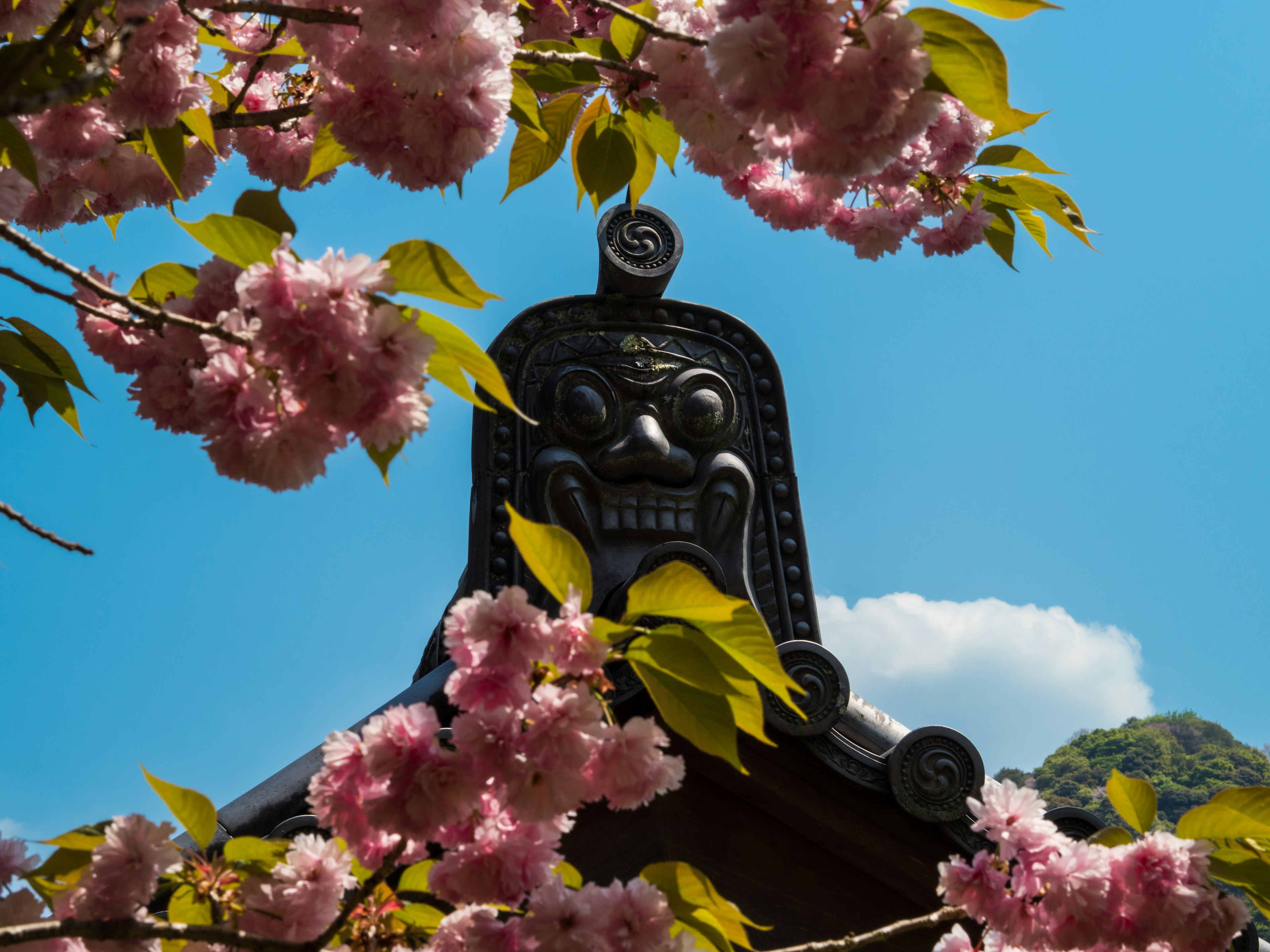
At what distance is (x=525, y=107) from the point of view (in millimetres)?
1672

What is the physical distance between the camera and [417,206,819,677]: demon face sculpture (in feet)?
10.1

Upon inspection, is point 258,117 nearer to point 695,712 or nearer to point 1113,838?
point 695,712

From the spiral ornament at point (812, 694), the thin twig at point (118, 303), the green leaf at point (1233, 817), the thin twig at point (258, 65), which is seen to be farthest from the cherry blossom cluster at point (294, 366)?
the green leaf at point (1233, 817)

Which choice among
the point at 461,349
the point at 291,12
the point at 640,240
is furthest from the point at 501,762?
the point at 640,240

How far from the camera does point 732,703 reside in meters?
1.19

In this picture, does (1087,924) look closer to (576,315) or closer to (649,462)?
(649,462)

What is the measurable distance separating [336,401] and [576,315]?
2434 millimetres

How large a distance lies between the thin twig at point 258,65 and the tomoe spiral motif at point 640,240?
5.82 ft

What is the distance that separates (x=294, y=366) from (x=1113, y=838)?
1.56 meters

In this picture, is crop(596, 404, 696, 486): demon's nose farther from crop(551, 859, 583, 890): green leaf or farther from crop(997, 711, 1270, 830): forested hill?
crop(997, 711, 1270, 830): forested hill

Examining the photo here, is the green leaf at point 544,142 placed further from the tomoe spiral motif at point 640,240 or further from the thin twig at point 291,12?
the tomoe spiral motif at point 640,240

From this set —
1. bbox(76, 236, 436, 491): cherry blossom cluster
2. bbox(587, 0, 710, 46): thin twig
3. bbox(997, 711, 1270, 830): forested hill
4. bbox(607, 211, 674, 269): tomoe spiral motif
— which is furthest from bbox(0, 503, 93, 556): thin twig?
bbox(997, 711, 1270, 830): forested hill

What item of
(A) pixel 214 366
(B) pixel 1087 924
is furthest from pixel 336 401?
(B) pixel 1087 924

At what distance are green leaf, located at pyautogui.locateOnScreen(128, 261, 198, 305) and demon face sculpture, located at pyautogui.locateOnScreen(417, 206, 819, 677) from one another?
1.69 m
